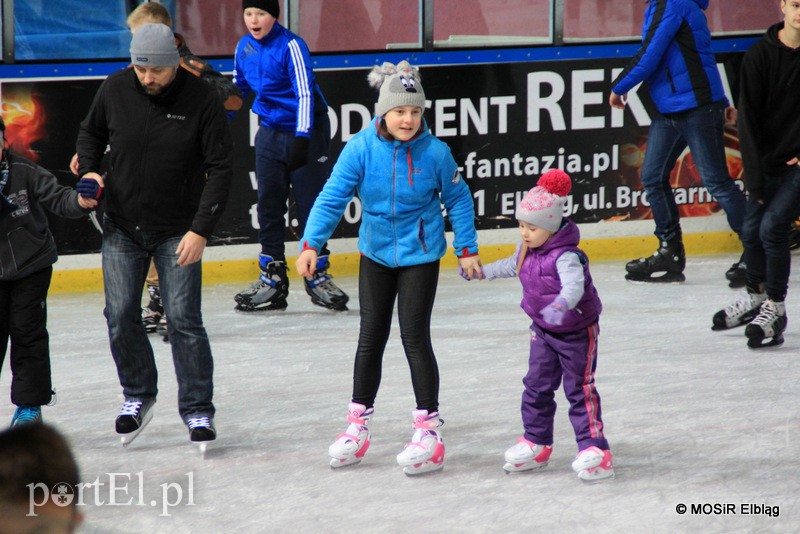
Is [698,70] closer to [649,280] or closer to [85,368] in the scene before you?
[649,280]

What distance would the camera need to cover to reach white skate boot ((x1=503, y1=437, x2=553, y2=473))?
4.08 meters

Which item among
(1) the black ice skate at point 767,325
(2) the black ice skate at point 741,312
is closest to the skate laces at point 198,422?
(1) the black ice skate at point 767,325

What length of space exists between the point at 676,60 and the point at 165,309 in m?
3.93

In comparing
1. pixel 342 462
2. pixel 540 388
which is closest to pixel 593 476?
pixel 540 388

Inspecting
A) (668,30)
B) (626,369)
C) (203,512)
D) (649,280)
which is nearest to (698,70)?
(668,30)

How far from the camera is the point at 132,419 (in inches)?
173

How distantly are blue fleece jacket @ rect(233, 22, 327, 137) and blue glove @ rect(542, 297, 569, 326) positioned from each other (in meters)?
2.87

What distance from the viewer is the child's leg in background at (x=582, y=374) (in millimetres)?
→ 3906

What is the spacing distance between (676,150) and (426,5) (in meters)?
1.90

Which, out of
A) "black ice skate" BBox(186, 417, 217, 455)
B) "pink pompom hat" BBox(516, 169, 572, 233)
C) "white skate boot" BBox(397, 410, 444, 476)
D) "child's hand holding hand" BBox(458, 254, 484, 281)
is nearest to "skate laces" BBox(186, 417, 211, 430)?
"black ice skate" BBox(186, 417, 217, 455)

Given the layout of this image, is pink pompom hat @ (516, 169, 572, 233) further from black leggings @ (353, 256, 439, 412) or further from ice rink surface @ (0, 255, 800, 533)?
ice rink surface @ (0, 255, 800, 533)

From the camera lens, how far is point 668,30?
695cm

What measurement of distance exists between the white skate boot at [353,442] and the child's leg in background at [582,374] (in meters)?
0.75

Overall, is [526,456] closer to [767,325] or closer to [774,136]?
[767,325]
